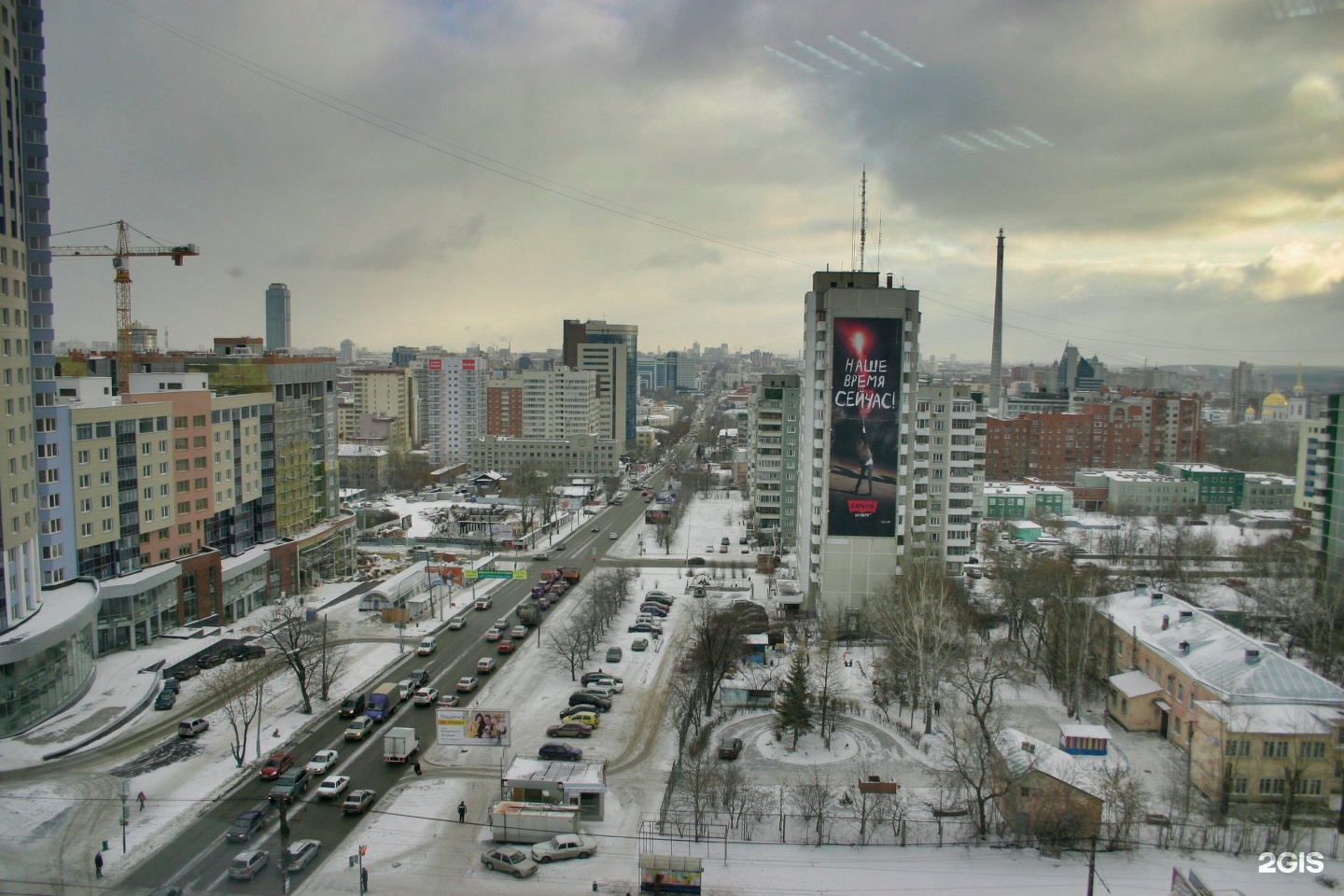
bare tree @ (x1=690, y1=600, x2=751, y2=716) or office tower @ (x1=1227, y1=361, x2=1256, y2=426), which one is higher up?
office tower @ (x1=1227, y1=361, x2=1256, y2=426)

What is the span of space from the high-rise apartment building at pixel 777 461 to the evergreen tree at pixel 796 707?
1469cm

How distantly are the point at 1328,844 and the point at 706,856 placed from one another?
25.5 ft

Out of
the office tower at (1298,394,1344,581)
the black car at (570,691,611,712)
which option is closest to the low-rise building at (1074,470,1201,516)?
the office tower at (1298,394,1344,581)

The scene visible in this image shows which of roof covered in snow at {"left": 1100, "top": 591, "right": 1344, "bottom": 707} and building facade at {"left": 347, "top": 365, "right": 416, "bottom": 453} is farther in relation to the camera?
building facade at {"left": 347, "top": 365, "right": 416, "bottom": 453}

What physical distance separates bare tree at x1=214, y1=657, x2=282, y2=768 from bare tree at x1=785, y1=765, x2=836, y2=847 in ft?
26.7

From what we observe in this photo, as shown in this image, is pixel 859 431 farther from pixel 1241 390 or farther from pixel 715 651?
pixel 1241 390

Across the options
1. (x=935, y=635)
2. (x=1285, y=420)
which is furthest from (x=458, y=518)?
(x=1285, y=420)

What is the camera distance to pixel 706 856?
10406 millimetres

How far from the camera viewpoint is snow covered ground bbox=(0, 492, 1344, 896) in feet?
32.3

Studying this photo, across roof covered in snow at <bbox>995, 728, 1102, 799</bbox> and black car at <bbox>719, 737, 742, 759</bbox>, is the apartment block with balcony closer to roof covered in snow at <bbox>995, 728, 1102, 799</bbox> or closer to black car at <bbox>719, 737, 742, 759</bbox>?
black car at <bbox>719, 737, 742, 759</bbox>

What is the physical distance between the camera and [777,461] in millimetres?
30516

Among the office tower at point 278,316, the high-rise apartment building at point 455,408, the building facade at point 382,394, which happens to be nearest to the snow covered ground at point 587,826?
the high-rise apartment building at point 455,408

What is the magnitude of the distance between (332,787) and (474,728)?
80.0 inches

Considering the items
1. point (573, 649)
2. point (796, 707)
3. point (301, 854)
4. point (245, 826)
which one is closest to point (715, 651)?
point (796, 707)
